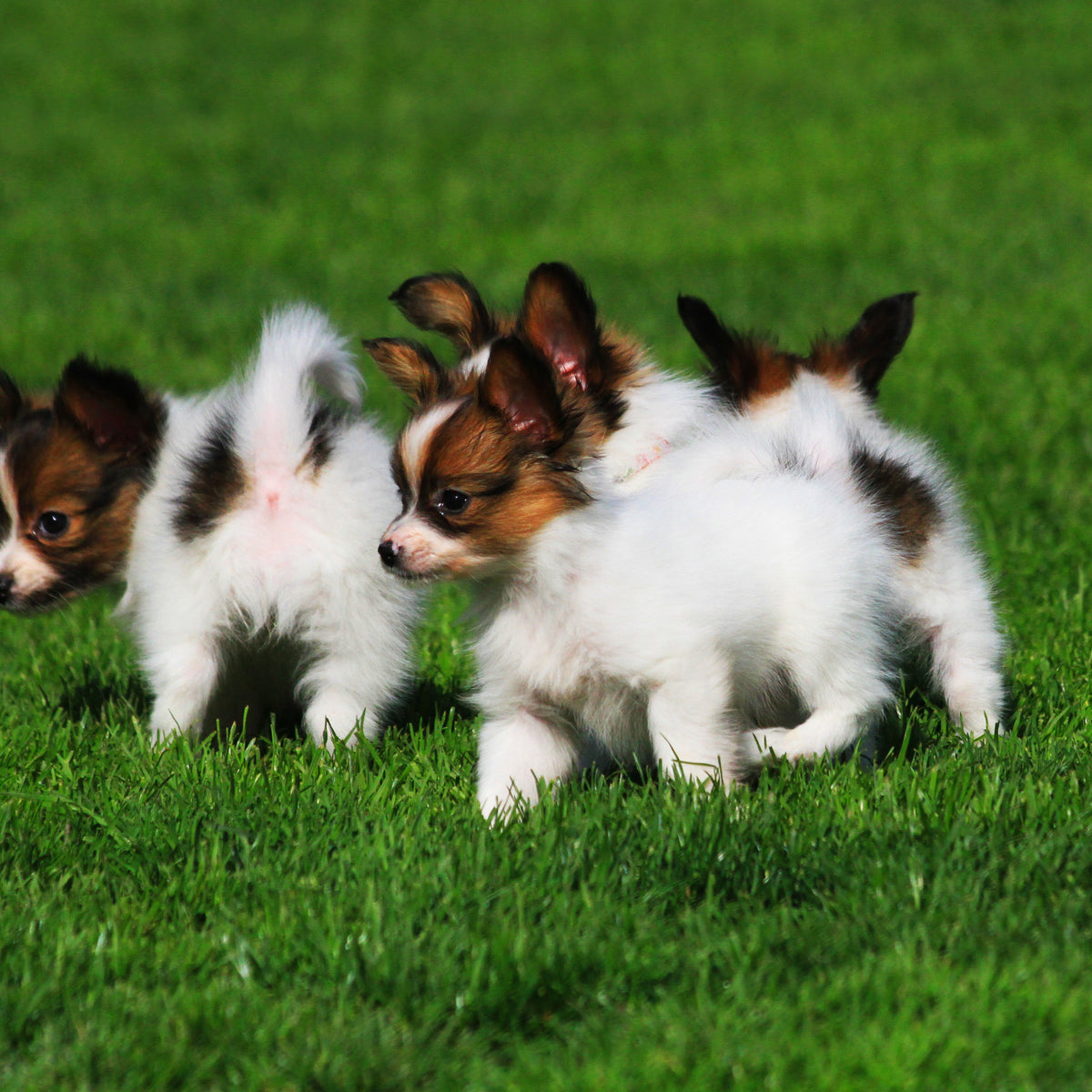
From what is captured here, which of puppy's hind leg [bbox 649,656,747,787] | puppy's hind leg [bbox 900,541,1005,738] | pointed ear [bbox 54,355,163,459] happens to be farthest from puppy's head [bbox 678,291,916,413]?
pointed ear [bbox 54,355,163,459]

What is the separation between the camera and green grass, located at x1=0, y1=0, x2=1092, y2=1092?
282cm

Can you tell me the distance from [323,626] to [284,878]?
1.07 metres

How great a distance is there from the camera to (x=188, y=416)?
501 cm

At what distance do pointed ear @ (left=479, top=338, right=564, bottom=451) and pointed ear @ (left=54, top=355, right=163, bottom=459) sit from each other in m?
1.69

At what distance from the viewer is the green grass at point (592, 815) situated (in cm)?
282

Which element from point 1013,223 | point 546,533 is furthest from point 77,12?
point 546,533

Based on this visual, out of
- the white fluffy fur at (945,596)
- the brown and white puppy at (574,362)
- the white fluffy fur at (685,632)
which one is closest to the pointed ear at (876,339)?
the white fluffy fur at (945,596)

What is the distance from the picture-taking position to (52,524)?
482 cm

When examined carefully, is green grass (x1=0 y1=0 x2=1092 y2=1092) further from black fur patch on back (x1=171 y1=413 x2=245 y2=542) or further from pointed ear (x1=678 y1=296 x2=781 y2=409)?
pointed ear (x1=678 y1=296 x2=781 y2=409)

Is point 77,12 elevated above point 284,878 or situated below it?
above

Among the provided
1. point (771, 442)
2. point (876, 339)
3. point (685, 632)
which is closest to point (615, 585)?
point (685, 632)

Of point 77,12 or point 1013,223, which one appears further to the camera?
point 77,12

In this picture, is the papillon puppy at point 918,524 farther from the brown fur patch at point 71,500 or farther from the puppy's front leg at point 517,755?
the brown fur patch at point 71,500

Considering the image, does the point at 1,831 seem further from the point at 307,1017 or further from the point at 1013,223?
the point at 1013,223
